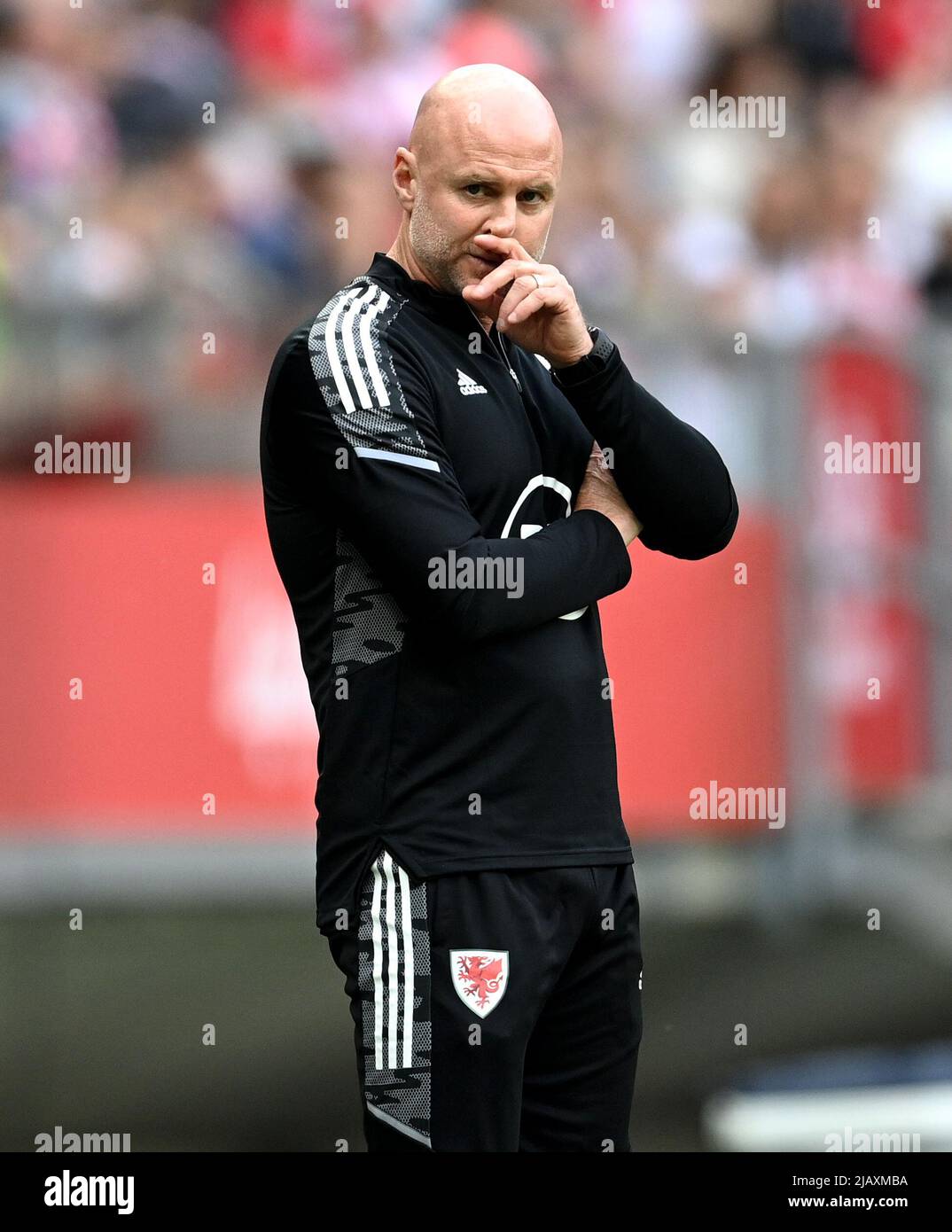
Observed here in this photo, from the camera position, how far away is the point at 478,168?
114 inches

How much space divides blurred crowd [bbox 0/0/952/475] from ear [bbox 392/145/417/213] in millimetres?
3967

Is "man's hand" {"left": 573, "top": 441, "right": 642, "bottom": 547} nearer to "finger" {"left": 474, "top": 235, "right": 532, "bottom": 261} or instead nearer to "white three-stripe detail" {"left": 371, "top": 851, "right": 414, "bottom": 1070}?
"finger" {"left": 474, "top": 235, "right": 532, "bottom": 261}

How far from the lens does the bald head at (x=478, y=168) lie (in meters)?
2.91

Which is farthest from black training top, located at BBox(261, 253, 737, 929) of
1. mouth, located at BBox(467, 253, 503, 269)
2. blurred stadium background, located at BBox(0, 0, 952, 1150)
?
blurred stadium background, located at BBox(0, 0, 952, 1150)

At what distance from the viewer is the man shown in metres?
2.81

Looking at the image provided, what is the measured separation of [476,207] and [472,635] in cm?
66

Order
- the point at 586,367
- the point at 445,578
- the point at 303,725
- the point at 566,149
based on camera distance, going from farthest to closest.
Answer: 1. the point at 566,149
2. the point at 303,725
3. the point at 586,367
4. the point at 445,578

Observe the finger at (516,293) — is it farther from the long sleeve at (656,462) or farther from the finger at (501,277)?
the long sleeve at (656,462)

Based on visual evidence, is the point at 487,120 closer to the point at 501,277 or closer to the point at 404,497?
the point at 501,277

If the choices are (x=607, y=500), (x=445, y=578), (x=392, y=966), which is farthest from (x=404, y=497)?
(x=392, y=966)

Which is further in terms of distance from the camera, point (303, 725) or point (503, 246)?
point (303, 725)

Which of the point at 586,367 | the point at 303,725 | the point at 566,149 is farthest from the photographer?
the point at 566,149
